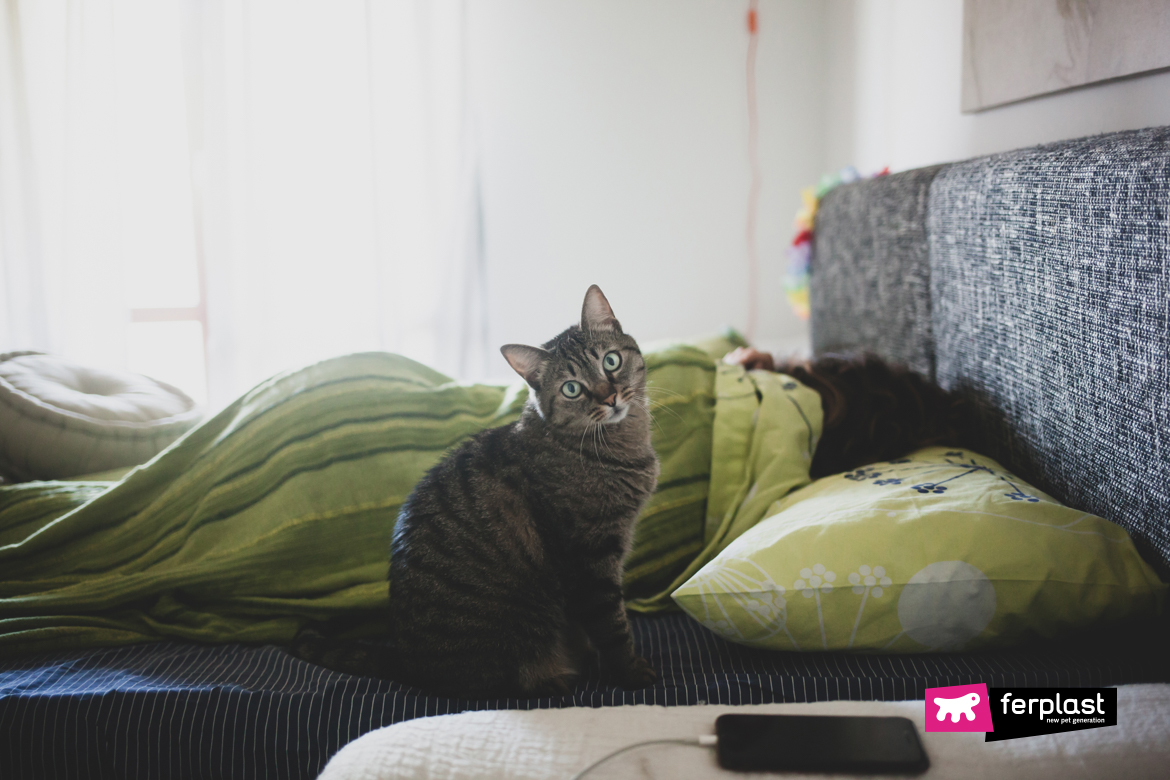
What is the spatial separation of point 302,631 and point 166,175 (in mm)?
2288

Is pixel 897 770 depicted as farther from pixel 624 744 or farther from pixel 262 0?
pixel 262 0

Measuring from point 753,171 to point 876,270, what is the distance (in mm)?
1259

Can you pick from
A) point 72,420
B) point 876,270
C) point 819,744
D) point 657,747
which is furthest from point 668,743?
point 72,420

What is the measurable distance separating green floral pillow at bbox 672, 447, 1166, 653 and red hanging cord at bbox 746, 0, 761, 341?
189 cm

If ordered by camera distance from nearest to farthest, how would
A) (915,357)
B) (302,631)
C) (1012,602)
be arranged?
1. (1012,602)
2. (302,631)
3. (915,357)

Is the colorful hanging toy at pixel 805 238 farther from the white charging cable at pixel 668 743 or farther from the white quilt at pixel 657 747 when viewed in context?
the white charging cable at pixel 668 743

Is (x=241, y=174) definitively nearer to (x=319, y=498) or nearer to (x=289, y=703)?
(x=319, y=498)

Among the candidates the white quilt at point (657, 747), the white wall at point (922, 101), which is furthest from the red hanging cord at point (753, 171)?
the white quilt at point (657, 747)

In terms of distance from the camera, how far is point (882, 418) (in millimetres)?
1248

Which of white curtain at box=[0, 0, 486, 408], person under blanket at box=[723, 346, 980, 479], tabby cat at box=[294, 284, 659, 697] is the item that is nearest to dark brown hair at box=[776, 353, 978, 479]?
person under blanket at box=[723, 346, 980, 479]

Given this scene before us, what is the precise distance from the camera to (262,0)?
99.7 inches

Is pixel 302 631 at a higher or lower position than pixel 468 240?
lower

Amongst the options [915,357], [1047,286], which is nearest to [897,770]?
[1047,286]

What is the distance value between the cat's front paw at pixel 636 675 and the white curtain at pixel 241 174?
1958 mm
